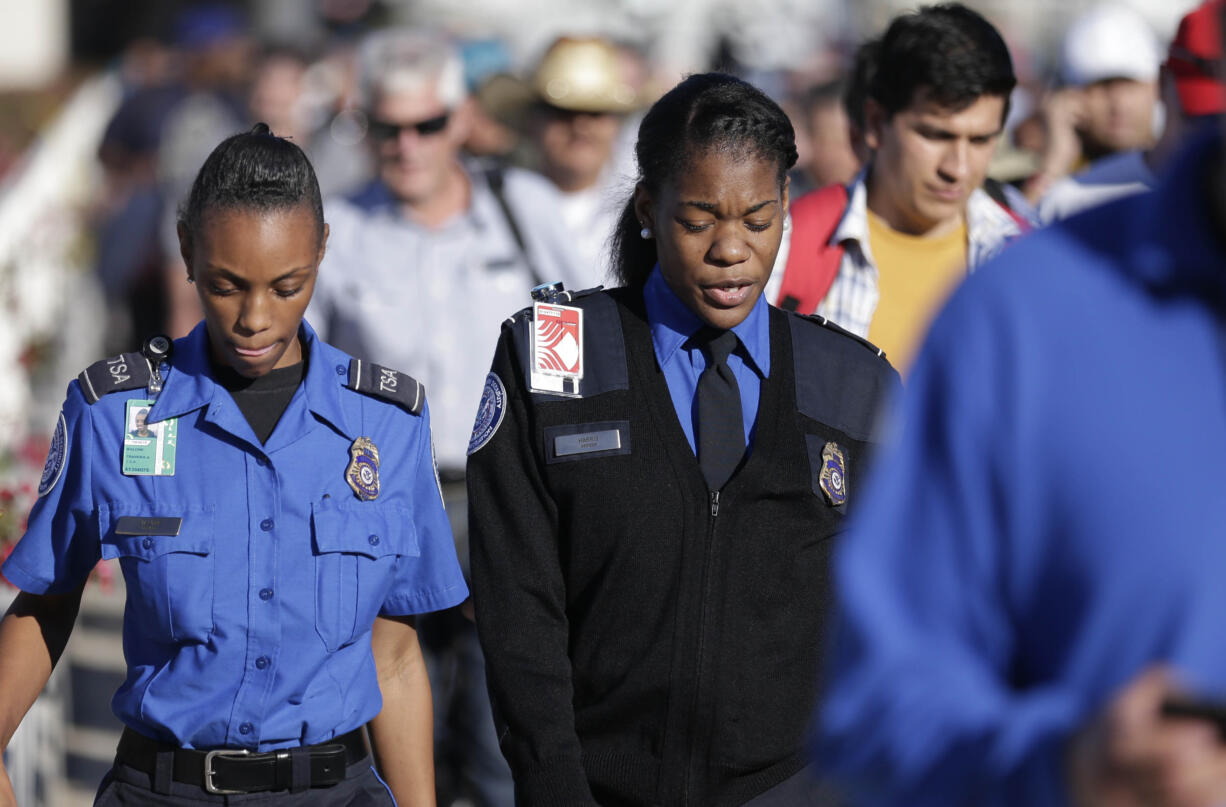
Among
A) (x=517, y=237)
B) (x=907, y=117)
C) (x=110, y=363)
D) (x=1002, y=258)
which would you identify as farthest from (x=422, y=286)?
(x=1002, y=258)

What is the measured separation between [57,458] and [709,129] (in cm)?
141

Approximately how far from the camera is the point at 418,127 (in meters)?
6.00

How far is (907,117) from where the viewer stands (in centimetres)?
453

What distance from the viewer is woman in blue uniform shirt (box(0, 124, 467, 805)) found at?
312 centimetres

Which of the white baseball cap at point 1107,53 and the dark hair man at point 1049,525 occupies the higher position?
the white baseball cap at point 1107,53

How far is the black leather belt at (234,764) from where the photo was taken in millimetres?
3090

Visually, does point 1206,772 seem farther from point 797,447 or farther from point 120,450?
point 120,450

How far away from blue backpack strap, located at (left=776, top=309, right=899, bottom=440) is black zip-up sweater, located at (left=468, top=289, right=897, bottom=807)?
0.01 meters

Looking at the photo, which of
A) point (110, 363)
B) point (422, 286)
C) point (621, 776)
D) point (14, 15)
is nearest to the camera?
point (621, 776)

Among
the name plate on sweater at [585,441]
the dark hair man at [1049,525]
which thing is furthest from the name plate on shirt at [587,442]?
the dark hair man at [1049,525]

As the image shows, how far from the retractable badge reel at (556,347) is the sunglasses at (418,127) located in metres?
2.82

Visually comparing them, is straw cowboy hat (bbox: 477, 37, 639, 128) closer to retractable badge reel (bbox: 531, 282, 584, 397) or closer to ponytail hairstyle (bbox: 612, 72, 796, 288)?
ponytail hairstyle (bbox: 612, 72, 796, 288)

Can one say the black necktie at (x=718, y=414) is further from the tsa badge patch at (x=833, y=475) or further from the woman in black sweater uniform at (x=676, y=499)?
the tsa badge patch at (x=833, y=475)

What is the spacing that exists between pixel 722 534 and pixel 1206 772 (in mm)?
1777
